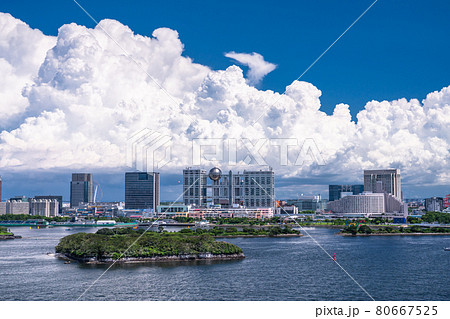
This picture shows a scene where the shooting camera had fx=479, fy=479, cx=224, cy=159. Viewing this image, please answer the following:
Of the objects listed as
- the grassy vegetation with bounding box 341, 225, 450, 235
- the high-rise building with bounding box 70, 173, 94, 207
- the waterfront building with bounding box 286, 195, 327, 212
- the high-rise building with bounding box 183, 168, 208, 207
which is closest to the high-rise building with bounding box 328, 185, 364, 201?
the waterfront building with bounding box 286, 195, 327, 212

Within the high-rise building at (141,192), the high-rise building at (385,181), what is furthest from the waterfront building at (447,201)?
the high-rise building at (141,192)

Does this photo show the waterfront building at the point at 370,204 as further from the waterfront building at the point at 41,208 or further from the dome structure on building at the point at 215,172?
the waterfront building at the point at 41,208

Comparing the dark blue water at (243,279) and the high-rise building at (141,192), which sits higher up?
the high-rise building at (141,192)

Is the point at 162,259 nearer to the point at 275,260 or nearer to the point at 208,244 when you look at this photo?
the point at 208,244

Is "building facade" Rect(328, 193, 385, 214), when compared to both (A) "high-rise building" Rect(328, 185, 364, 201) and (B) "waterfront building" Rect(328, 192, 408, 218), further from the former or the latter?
(A) "high-rise building" Rect(328, 185, 364, 201)

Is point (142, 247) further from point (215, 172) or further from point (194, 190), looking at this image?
point (194, 190)

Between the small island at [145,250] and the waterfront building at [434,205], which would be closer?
the small island at [145,250]

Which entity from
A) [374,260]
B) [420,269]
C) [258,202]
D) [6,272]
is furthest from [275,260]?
[258,202]

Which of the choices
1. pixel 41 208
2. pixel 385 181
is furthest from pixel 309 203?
pixel 41 208
